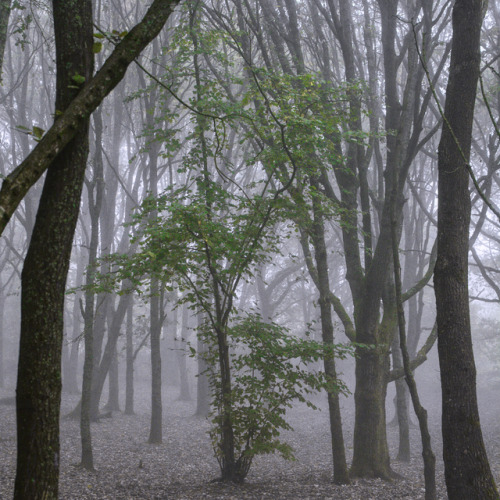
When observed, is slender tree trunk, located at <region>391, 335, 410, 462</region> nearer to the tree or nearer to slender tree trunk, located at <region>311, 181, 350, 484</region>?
slender tree trunk, located at <region>311, 181, 350, 484</region>

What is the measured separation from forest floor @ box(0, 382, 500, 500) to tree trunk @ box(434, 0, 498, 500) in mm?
3184

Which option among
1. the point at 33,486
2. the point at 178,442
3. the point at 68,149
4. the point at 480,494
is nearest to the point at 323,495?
the point at 480,494

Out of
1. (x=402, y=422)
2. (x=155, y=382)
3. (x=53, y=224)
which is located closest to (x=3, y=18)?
(x=53, y=224)

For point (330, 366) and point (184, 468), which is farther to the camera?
point (184, 468)

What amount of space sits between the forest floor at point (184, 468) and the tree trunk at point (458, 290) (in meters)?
3.18

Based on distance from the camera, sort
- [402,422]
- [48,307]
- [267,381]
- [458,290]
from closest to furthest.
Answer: [48,307], [458,290], [267,381], [402,422]

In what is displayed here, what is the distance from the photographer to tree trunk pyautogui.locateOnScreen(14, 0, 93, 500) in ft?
9.55

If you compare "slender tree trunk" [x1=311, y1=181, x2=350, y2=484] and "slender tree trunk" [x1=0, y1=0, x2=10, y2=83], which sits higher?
"slender tree trunk" [x1=0, y1=0, x2=10, y2=83]

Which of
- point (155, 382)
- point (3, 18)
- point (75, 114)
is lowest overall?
point (155, 382)

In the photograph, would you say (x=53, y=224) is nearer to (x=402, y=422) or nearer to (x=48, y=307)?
(x=48, y=307)

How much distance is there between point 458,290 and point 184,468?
7.60 metres

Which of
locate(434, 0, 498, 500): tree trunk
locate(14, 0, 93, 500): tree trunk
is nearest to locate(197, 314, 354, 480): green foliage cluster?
locate(434, 0, 498, 500): tree trunk

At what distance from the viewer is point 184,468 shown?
1050cm

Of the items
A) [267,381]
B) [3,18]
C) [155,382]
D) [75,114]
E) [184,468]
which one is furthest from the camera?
[155,382]
